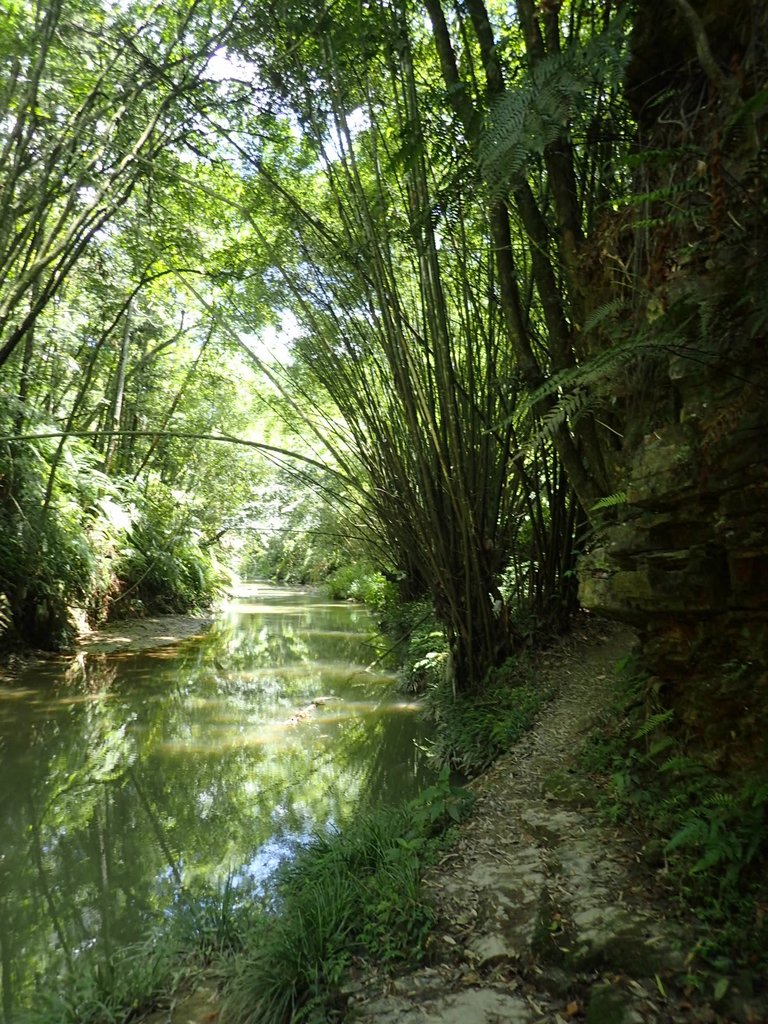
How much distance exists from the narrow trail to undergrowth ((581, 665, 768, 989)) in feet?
0.20

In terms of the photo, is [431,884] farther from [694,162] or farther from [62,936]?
[694,162]

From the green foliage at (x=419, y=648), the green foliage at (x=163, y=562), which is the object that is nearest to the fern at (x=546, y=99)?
the green foliage at (x=419, y=648)

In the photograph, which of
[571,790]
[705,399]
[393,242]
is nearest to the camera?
[705,399]

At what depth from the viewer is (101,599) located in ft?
23.0

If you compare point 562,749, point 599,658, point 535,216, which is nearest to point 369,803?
point 562,749

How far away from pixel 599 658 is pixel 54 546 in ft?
15.5

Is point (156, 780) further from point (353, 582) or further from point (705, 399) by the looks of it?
point (353, 582)

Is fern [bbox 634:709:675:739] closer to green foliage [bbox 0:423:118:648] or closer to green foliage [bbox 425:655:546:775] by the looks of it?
green foliage [bbox 425:655:546:775]

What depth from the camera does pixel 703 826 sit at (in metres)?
1.48

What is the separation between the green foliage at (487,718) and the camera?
3.08m

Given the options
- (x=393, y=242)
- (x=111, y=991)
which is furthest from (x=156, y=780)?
(x=393, y=242)

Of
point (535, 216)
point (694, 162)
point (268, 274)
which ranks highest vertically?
point (268, 274)

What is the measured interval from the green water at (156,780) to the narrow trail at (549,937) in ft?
2.97

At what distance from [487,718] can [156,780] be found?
5.84 ft
